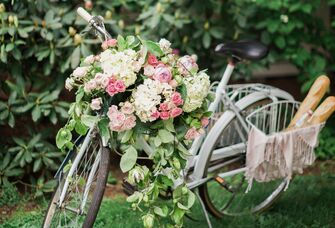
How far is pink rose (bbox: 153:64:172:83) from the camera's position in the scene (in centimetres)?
269

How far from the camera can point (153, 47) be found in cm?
276

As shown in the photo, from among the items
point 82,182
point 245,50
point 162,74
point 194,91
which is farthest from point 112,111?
point 245,50

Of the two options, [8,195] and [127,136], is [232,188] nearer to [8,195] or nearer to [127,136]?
[127,136]

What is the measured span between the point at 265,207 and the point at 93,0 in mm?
2023

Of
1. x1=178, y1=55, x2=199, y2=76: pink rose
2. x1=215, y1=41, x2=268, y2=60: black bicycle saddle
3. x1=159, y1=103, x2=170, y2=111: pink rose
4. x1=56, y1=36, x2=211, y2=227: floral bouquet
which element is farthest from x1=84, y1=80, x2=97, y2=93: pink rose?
x1=215, y1=41, x2=268, y2=60: black bicycle saddle

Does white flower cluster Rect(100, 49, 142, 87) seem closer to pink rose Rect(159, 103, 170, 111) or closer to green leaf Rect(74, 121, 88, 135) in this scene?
pink rose Rect(159, 103, 170, 111)

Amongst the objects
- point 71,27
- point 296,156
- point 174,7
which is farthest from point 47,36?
point 296,156

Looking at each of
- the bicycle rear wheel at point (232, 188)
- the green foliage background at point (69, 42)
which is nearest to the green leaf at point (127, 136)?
the bicycle rear wheel at point (232, 188)

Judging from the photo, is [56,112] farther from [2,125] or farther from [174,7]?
[174,7]

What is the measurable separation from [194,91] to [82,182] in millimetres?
769

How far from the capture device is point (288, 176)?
3.71 meters

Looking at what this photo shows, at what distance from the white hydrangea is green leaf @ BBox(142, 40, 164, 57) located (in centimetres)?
19

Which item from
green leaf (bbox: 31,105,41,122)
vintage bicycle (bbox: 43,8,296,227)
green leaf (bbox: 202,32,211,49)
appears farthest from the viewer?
green leaf (bbox: 202,32,211,49)

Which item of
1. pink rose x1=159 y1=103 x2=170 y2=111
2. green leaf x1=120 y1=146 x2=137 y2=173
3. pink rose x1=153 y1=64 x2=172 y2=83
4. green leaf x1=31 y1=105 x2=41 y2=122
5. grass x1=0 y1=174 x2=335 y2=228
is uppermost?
pink rose x1=153 y1=64 x2=172 y2=83
